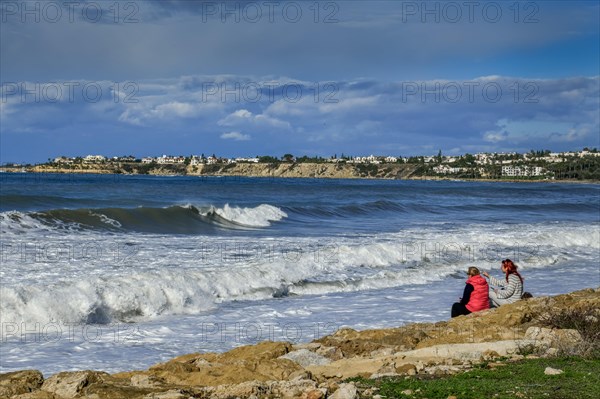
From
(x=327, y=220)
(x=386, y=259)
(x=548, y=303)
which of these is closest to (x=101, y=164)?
(x=327, y=220)

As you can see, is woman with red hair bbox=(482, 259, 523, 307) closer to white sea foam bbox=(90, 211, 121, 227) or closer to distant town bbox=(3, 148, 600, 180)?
white sea foam bbox=(90, 211, 121, 227)

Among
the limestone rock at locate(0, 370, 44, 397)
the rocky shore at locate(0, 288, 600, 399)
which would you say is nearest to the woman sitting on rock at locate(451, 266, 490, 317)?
the rocky shore at locate(0, 288, 600, 399)

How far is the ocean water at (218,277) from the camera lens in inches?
455

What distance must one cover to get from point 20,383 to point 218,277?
28.4 ft

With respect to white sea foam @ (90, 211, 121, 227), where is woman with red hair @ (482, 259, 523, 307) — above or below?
below

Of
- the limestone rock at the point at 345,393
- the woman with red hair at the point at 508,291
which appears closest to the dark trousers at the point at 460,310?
the woman with red hair at the point at 508,291

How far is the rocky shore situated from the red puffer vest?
3.54ft

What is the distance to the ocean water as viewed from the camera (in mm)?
11562

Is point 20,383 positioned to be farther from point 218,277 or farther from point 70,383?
point 218,277

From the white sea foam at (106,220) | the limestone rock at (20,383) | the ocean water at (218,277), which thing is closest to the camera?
the limestone rock at (20,383)

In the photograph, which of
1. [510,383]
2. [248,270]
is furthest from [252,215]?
→ [510,383]

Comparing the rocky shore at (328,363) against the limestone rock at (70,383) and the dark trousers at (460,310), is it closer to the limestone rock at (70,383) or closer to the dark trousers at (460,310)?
the limestone rock at (70,383)

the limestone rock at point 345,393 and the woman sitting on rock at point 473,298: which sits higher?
the limestone rock at point 345,393

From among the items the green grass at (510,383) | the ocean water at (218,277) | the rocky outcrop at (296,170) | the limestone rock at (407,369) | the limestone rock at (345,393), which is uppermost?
the rocky outcrop at (296,170)
